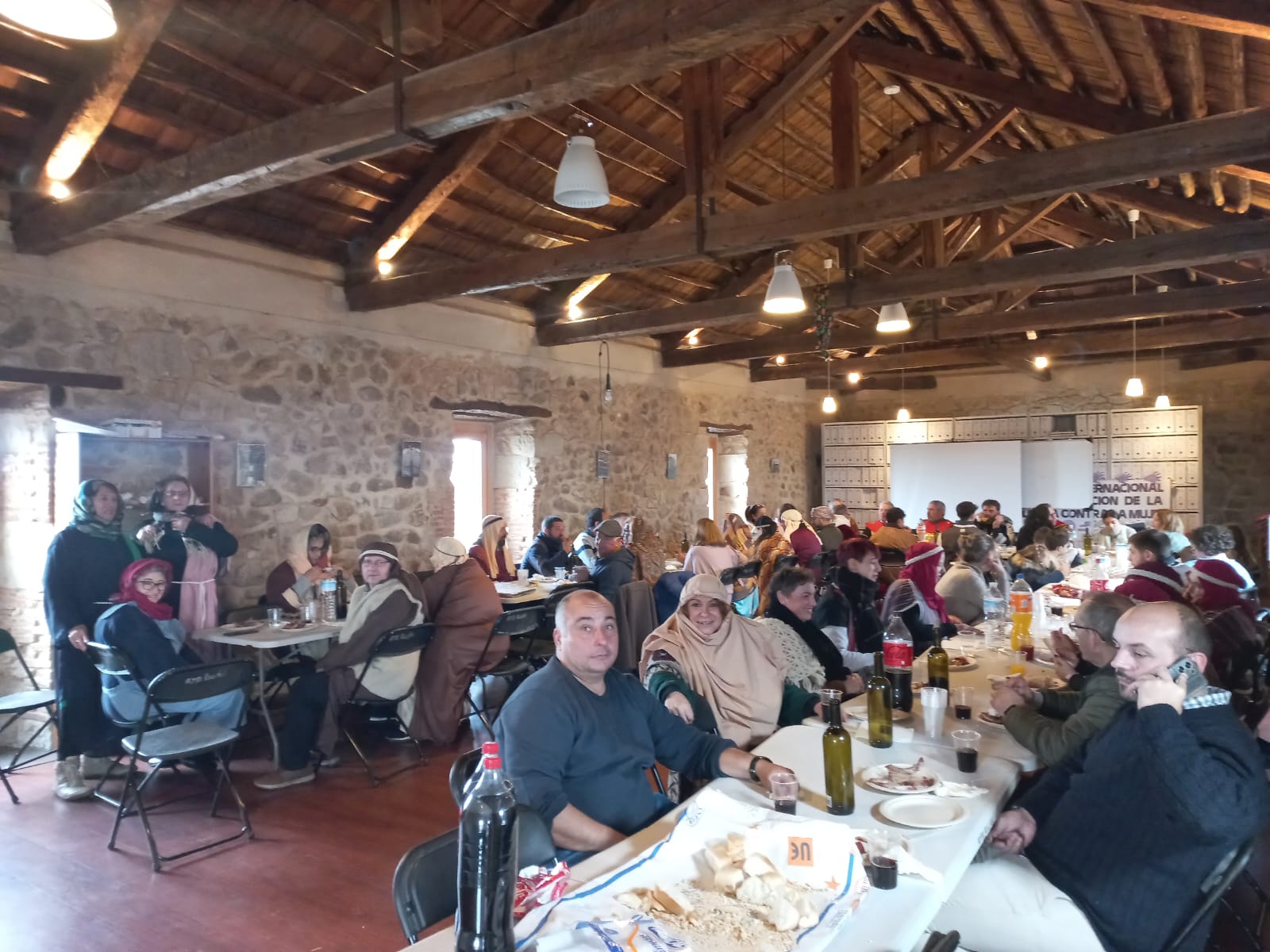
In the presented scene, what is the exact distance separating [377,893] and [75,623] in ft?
7.52

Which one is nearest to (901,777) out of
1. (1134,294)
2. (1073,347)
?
(1134,294)

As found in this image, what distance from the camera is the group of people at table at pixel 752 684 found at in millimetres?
1879

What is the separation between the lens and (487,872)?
52.9 inches

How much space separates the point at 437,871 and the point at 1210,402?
1252cm

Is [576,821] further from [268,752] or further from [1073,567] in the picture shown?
[1073,567]

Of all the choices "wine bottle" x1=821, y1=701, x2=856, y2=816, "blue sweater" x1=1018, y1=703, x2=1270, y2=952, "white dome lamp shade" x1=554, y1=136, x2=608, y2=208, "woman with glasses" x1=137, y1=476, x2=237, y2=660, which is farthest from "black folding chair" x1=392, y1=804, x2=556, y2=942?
"woman with glasses" x1=137, y1=476, x2=237, y2=660

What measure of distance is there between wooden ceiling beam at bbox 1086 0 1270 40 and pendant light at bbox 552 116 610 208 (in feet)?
7.58

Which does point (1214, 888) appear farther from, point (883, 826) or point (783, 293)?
point (783, 293)

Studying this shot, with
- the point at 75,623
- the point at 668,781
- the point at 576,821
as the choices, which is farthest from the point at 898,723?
the point at 75,623

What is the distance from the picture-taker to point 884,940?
4.63 feet

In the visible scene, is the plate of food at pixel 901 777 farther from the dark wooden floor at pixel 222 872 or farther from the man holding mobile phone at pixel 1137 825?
the dark wooden floor at pixel 222 872

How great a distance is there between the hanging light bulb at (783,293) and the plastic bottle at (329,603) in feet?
9.90

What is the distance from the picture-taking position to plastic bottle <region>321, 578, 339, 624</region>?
15.7 feet

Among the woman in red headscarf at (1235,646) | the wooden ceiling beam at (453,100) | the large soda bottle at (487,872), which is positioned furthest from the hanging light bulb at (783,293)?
the large soda bottle at (487,872)
